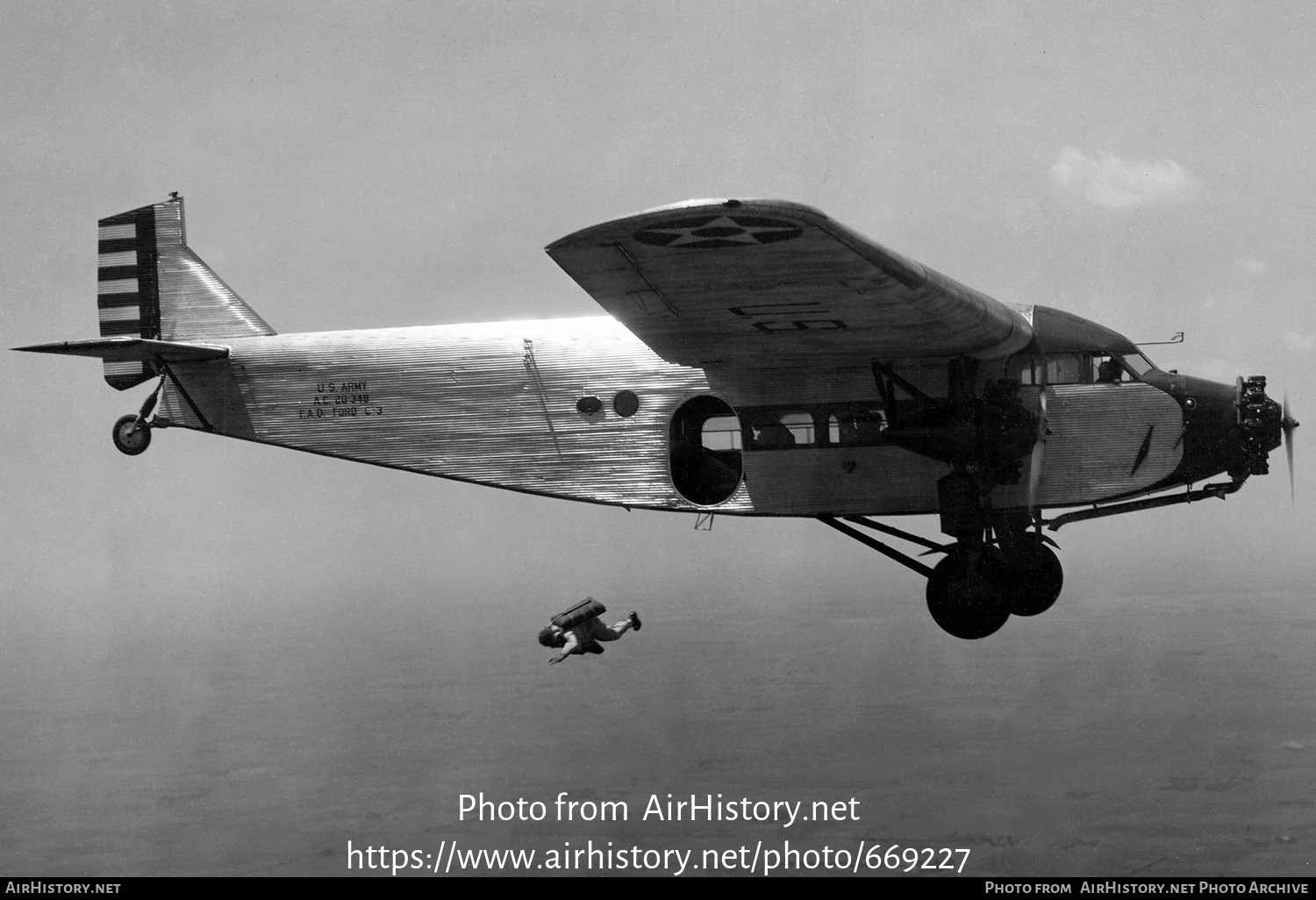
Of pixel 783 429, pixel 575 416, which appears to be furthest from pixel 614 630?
pixel 783 429

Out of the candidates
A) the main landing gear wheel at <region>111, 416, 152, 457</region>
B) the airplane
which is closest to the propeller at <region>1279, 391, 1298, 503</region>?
the airplane

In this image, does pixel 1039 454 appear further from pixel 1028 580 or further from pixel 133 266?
pixel 133 266

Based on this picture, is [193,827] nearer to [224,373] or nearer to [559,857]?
[559,857]

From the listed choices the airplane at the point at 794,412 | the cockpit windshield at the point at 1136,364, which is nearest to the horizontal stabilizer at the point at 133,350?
the airplane at the point at 794,412

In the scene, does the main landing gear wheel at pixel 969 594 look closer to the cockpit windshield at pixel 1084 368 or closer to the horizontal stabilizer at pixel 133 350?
the cockpit windshield at pixel 1084 368

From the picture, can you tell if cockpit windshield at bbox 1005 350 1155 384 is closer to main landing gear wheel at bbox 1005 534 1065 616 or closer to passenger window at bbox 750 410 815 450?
main landing gear wheel at bbox 1005 534 1065 616

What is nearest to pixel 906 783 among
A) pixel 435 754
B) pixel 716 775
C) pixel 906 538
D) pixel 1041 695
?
pixel 716 775
